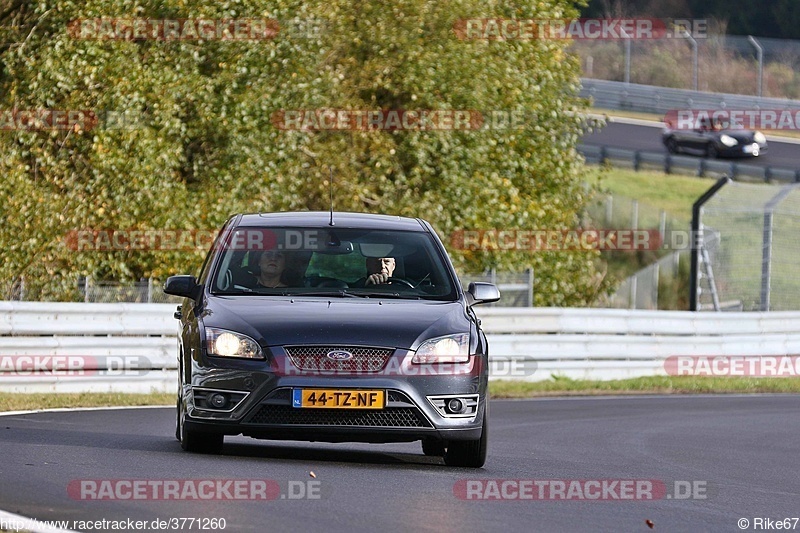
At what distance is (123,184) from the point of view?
23859 mm

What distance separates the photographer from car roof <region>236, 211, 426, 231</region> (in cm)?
1076

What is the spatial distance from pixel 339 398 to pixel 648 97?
56195 millimetres

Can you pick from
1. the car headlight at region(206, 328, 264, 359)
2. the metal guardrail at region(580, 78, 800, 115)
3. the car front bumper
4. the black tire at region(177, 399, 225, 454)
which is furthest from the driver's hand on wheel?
the metal guardrail at region(580, 78, 800, 115)

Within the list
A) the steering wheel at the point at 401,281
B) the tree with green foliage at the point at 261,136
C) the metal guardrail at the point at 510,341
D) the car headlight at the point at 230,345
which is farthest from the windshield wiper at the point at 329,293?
the tree with green foliage at the point at 261,136

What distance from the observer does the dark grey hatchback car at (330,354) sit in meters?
9.29

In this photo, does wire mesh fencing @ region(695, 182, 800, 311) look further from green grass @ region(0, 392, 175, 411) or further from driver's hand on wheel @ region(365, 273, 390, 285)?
driver's hand on wheel @ region(365, 273, 390, 285)

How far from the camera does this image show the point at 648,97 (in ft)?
210

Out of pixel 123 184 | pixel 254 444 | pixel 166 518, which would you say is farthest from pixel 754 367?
pixel 166 518

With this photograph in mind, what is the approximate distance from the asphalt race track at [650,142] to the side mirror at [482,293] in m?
41.9

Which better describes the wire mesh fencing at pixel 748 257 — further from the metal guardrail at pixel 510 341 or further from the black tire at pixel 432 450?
the black tire at pixel 432 450

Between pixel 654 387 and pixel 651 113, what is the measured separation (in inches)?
1749

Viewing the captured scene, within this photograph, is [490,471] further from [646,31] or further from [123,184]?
[646,31]

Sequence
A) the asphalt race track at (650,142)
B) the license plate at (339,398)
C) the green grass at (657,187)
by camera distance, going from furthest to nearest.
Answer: the asphalt race track at (650,142)
the green grass at (657,187)
the license plate at (339,398)

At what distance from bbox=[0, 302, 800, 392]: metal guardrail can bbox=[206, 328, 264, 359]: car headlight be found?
281 inches
